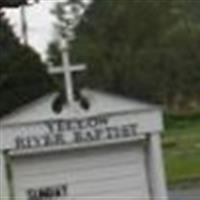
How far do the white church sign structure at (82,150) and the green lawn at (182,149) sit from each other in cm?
1785

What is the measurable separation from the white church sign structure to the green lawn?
1785 cm

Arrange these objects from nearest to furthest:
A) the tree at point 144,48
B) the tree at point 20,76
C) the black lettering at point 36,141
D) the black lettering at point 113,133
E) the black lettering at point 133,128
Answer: the black lettering at point 36,141 < the black lettering at point 113,133 < the black lettering at point 133,128 < the tree at point 20,76 < the tree at point 144,48

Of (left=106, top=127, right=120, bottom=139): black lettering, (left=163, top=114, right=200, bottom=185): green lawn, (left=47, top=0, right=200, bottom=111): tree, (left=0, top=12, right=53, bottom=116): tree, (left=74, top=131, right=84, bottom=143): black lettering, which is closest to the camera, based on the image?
(left=74, top=131, right=84, bottom=143): black lettering

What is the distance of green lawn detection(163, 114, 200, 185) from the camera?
3225 cm

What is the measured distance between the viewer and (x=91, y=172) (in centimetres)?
1292

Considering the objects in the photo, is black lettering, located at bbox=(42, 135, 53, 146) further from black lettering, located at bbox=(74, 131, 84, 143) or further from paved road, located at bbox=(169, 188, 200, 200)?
paved road, located at bbox=(169, 188, 200, 200)

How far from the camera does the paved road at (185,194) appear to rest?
88.8 ft

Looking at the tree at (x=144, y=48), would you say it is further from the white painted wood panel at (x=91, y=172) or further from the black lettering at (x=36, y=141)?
the black lettering at (x=36, y=141)

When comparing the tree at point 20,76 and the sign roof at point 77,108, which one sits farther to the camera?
the tree at point 20,76

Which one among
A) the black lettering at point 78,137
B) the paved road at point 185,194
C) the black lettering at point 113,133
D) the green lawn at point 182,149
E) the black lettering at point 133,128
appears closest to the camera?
the black lettering at point 78,137

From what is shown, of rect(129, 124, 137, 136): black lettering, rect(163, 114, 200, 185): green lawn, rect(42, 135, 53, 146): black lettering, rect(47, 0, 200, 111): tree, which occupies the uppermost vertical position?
rect(47, 0, 200, 111): tree

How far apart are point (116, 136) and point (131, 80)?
178 ft

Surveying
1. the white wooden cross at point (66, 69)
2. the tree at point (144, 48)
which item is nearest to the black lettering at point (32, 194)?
the white wooden cross at point (66, 69)

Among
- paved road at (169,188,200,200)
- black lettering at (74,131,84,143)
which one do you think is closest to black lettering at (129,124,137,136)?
black lettering at (74,131,84,143)
